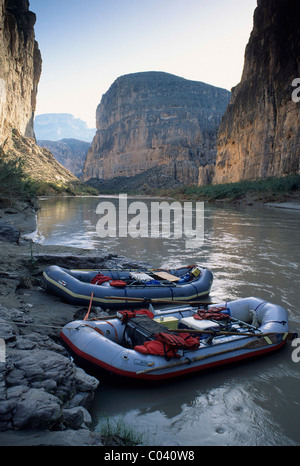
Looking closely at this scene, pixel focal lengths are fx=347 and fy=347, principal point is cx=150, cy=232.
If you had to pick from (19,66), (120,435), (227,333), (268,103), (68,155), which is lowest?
(120,435)

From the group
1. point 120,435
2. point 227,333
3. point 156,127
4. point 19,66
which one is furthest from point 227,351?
point 156,127

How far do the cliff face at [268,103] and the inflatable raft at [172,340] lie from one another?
29.0 metres

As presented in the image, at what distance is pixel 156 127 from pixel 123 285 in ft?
330

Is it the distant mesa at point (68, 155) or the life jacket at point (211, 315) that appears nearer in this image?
the life jacket at point (211, 315)

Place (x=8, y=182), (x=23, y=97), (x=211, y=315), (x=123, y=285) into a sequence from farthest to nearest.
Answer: (x=23, y=97) < (x=8, y=182) < (x=123, y=285) < (x=211, y=315)

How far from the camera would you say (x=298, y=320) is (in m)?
5.45

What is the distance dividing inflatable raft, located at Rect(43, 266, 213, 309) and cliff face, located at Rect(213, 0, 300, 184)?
2751cm

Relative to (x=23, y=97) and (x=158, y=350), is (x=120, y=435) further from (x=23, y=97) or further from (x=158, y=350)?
(x=23, y=97)

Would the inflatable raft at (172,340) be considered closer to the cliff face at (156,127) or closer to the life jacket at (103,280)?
the life jacket at (103,280)

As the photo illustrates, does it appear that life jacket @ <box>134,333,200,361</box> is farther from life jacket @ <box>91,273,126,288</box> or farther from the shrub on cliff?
the shrub on cliff

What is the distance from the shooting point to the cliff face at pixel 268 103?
104 ft

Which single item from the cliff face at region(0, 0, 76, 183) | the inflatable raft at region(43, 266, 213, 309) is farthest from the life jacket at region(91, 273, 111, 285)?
the cliff face at region(0, 0, 76, 183)

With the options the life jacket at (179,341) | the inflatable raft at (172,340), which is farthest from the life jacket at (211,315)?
the life jacket at (179,341)

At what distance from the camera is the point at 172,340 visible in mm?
3725
